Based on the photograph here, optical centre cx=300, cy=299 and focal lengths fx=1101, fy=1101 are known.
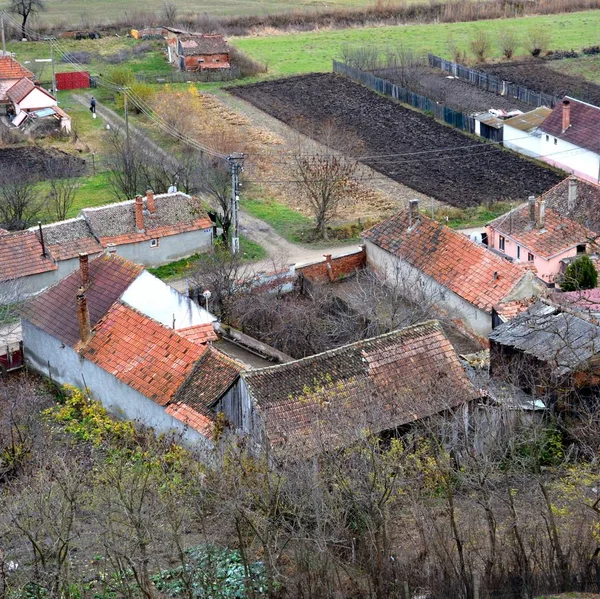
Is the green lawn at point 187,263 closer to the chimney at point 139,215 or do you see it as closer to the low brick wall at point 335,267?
the chimney at point 139,215

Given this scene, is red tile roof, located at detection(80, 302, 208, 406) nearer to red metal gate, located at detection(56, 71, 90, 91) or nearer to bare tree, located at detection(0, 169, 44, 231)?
bare tree, located at detection(0, 169, 44, 231)

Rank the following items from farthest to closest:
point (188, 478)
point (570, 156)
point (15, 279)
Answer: point (570, 156)
point (15, 279)
point (188, 478)

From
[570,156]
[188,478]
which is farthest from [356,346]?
[570,156]

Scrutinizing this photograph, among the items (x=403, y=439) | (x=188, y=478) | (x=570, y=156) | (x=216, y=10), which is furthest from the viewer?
(x=216, y=10)

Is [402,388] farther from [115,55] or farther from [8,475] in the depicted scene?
[115,55]

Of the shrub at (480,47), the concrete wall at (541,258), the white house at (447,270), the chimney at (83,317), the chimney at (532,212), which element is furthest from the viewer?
the shrub at (480,47)

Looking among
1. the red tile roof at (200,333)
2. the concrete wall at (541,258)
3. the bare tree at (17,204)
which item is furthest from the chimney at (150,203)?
the concrete wall at (541,258)

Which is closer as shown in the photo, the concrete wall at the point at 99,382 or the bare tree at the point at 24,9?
the concrete wall at the point at 99,382
